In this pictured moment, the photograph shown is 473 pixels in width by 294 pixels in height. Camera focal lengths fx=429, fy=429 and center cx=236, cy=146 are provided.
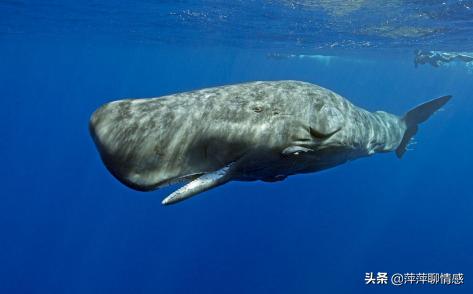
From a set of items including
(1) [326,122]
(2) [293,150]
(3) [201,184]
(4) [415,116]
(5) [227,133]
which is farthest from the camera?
(4) [415,116]

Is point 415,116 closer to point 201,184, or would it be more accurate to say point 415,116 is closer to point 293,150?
point 293,150

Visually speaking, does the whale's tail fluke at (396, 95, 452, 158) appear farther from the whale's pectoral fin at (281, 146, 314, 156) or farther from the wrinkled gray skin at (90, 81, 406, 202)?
the whale's pectoral fin at (281, 146, 314, 156)

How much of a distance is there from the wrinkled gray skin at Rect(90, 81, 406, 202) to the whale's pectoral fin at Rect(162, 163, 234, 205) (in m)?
0.10

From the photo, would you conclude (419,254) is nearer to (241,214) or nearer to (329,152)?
(241,214)

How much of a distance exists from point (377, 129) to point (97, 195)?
7326 cm

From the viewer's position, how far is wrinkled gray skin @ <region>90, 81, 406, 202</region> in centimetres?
381

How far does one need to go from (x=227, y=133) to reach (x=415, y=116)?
23.8 feet

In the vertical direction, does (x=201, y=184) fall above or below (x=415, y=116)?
above

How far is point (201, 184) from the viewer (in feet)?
12.3

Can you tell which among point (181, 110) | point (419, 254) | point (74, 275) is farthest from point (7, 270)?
point (181, 110)

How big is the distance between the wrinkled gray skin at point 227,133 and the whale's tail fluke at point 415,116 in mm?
5284

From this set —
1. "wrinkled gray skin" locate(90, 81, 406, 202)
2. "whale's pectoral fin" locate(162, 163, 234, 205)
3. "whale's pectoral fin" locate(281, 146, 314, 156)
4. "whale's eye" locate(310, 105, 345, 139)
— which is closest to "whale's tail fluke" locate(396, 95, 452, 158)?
"wrinkled gray skin" locate(90, 81, 406, 202)

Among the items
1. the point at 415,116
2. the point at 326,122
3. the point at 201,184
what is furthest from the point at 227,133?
the point at 415,116

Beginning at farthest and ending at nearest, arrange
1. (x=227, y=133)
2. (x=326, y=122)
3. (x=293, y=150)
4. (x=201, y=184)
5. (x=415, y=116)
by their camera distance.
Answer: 1. (x=415, y=116)
2. (x=326, y=122)
3. (x=293, y=150)
4. (x=227, y=133)
5. (x=201, y=184)
